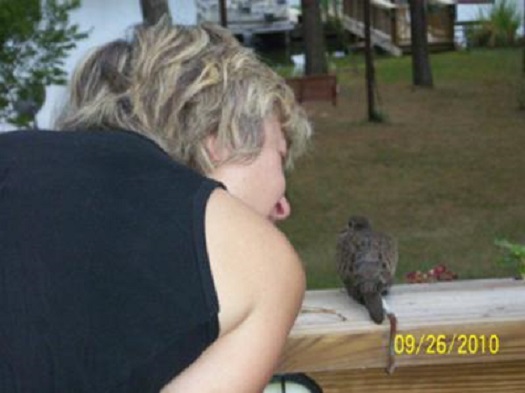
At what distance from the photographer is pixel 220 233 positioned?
1.54 meters

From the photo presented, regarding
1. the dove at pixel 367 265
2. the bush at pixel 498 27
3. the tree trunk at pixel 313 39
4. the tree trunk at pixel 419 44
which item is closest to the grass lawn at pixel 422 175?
the tree trunk at pixel 419 44

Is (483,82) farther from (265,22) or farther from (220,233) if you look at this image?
(220,233)

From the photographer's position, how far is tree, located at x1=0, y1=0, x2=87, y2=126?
10.3m

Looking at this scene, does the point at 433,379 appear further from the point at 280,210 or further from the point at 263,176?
the point at 263,176

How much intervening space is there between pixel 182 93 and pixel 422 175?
43.2ft

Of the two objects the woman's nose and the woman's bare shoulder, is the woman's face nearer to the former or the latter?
the woman's nose

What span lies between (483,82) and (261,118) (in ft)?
69.6

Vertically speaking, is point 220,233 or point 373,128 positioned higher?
point 220,233

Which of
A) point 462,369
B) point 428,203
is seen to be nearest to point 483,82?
point 428,203

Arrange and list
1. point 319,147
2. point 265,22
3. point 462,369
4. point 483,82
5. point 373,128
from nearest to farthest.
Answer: point 462,369
point 319,147
point 373,128
point 483,82
point 265,22

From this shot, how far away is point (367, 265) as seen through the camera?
10.2 ft

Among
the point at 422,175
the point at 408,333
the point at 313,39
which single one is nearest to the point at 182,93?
the point at 408,333
